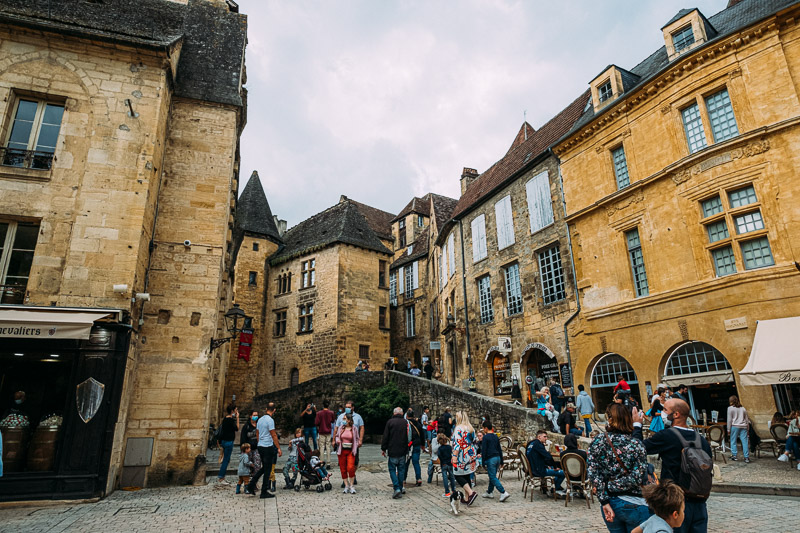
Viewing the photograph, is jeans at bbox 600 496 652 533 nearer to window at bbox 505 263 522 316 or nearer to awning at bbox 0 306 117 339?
awning at bbox 0 306 117 339

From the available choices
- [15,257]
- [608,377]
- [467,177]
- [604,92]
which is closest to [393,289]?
[467,177]

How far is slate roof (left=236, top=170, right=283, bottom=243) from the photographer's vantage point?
90.0 feet

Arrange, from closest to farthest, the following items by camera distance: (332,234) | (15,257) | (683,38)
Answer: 1. (15,257)
2. (683,38)
3. (332,234)

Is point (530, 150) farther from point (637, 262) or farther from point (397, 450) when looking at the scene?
point (397, 450)

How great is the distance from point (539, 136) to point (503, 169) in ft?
6.83

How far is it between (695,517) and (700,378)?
30.0 ft

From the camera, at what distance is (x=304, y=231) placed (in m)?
28.4

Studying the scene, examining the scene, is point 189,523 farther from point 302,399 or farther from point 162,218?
point 302,399

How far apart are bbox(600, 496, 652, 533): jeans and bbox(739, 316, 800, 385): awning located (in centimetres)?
741

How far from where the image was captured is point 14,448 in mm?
7105

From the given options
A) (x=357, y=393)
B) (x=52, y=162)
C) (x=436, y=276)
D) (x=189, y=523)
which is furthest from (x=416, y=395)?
(x=52, y=162)

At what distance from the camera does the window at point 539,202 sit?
15852 millimetres

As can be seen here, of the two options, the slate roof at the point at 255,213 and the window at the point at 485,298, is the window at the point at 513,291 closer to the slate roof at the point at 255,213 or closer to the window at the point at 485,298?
the window at the point at 485,298

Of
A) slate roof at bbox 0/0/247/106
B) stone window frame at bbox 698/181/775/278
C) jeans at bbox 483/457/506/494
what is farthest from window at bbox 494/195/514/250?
jeans at bbox 483/457/506/494
